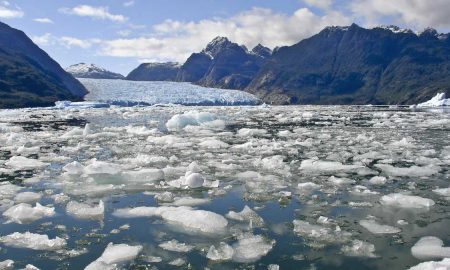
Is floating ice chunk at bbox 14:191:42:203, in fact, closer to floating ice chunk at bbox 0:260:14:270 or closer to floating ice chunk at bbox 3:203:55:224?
floating ice chunk at bbox 3:203:55:224

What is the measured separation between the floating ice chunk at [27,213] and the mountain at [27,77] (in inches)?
3903

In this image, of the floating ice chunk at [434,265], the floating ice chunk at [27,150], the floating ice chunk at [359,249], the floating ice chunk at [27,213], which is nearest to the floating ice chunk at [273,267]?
the floating ice chunk at [359,249]

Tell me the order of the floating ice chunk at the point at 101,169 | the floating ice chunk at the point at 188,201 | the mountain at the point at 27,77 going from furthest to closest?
1. the mountain at the point at 27,77
2. the floating ice chunk at the point at 101,169
3. the floating ice chunk at the point at 188,201

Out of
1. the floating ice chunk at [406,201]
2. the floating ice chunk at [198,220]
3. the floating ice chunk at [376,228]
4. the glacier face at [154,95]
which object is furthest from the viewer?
the glacier face at [154,95]

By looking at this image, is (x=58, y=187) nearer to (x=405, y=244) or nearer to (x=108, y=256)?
(x=108, y=256)

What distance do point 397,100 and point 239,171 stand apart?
6766 inches

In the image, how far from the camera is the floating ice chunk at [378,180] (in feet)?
43.7

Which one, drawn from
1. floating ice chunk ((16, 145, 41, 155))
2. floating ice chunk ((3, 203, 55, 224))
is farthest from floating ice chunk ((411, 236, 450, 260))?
floating ice chunk ((16, 145, 41, 155))

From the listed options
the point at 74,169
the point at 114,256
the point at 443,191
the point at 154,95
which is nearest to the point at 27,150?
the point at 74,169

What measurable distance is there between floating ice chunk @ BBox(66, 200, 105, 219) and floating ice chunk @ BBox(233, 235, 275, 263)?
12.4ft

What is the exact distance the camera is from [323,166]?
15844mm

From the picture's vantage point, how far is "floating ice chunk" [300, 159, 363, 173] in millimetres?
15518

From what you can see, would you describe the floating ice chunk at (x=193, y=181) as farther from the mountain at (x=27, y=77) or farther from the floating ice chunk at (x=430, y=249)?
the mountain at (x=27, y=77)

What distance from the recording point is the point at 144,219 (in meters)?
Answer: 9.95
